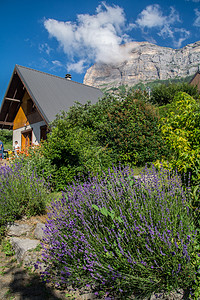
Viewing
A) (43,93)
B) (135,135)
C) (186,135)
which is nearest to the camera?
(186,135)

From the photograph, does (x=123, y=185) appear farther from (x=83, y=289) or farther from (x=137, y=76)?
(x=137, y=76)

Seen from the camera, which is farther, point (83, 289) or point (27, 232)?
point (27, 232)

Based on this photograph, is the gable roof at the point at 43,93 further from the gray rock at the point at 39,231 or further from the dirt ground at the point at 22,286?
the dirt ground at the point at 22,286

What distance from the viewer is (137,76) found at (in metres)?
161

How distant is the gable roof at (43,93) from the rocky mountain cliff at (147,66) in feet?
432

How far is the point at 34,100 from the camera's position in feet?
41.9

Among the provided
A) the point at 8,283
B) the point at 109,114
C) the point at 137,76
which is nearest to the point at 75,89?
the point at 109,114

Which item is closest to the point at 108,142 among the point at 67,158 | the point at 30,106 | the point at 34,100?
the point at 67,158

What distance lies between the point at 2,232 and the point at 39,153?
11.3ft

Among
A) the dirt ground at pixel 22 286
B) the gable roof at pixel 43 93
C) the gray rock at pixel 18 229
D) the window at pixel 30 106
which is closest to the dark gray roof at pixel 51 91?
the gable roof at pixel 43 93

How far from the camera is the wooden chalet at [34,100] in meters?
13.4

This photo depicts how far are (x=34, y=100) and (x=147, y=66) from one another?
162114 mm

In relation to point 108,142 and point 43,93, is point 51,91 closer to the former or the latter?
point 43,93

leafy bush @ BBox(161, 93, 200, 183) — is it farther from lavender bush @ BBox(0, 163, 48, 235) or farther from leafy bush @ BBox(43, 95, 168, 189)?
leafy bush @ BBox(43, 95, 168, 189)
